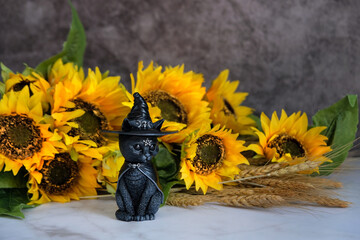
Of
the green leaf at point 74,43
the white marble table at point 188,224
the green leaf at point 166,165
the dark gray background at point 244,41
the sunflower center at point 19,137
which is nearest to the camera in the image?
the white marble table at point 188,224

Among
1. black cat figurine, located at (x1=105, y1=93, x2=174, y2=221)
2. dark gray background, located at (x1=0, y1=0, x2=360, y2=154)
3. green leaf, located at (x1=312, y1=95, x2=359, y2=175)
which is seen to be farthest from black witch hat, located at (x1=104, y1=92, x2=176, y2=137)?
dark gray background, located at (x1=0, y1=0, x2=360, y2=154)

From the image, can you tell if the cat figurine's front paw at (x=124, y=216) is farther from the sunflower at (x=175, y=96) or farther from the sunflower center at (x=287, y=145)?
the sunflower center at (x=287, y=145)

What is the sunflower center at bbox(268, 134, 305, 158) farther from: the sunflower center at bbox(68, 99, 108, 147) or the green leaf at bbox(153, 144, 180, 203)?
the sunflower center at bbox(68, 99, 108, 147)

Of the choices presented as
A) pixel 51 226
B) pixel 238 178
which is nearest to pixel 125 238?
pixel 51 226

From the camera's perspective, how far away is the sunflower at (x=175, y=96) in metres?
0.95

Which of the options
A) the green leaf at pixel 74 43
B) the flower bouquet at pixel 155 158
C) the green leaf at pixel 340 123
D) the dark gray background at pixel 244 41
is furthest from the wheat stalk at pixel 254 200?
the dark gray background at pixel 244 41

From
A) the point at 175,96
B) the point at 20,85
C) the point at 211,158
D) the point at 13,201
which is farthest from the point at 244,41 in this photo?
the point at 13,201

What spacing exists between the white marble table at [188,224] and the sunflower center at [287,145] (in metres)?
0.14

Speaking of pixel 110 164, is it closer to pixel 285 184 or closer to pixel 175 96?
pixel 175 96

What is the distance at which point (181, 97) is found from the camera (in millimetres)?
1010

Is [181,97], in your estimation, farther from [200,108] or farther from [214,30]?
[214,30]

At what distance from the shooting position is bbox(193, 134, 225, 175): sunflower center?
0.92 m

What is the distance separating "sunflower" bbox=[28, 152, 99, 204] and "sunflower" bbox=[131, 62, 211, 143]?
157 millimetres

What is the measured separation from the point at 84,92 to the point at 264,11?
71 centimetres
